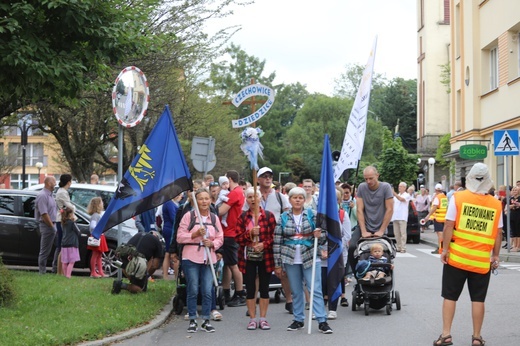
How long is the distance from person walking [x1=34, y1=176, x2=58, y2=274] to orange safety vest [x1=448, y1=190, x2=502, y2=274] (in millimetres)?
8619

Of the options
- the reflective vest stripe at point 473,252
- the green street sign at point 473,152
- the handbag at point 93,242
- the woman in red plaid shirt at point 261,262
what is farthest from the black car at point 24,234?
the green street sign at point 473,152

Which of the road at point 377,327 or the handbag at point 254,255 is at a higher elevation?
the handbag at point 254,255

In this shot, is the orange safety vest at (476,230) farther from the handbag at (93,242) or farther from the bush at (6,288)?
the handbag at (93,242)

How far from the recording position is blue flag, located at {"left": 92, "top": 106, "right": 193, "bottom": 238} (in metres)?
11.9

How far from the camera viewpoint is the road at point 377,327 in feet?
33.9

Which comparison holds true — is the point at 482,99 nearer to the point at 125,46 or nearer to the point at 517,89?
the point at 517,89

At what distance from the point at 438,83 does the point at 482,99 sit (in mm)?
34103

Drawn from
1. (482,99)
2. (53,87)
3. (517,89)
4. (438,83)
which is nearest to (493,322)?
(53,87)

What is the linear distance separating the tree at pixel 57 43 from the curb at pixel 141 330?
10.3 feet

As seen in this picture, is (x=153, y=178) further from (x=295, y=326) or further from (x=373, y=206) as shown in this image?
(x=373, y=206)

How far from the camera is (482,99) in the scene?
3572 centimetres

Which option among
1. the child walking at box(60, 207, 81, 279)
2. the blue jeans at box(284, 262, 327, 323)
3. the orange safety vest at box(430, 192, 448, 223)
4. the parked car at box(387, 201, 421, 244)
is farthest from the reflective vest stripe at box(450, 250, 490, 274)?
the parked car at box(387, 201, 421, 244)

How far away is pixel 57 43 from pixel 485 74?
26.4m

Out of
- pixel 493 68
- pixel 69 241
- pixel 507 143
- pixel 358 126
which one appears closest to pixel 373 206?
pixel 358 126
